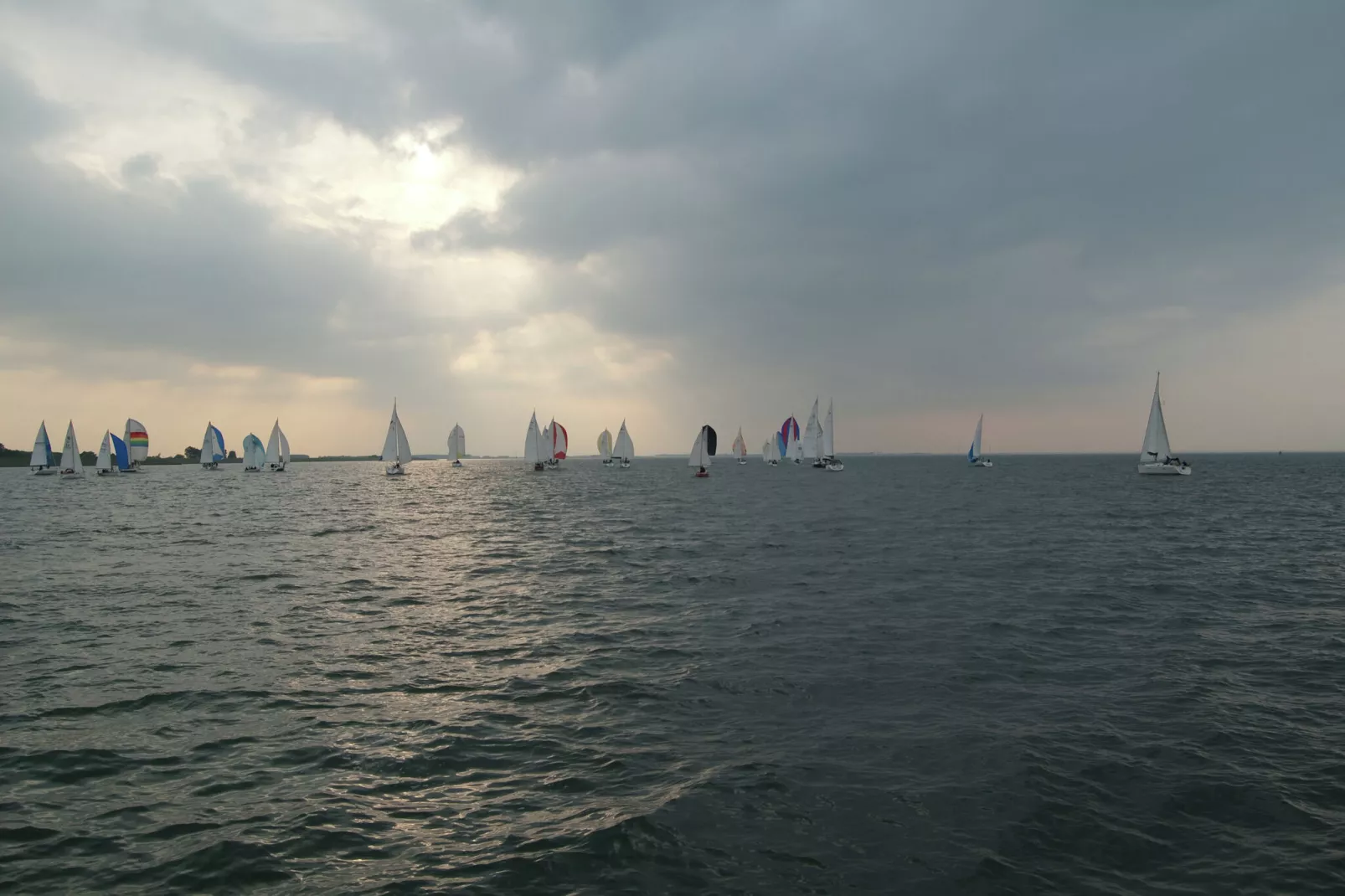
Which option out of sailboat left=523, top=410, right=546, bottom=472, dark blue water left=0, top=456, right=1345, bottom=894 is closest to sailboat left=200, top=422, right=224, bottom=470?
sailboat left=523, top=410, right=546, bottom=472

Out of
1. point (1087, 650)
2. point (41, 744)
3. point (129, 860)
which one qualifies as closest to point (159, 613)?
point (41, 744)

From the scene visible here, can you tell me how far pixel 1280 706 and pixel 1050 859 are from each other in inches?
316

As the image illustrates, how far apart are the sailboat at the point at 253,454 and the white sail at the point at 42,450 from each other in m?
30.4

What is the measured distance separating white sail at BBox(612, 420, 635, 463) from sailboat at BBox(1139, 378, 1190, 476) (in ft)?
322

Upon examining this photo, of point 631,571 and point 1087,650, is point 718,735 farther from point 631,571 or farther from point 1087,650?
point 631,571

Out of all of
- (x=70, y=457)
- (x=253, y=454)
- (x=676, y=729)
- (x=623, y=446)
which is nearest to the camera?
(x=676, y=729)

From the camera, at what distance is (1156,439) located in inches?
3969

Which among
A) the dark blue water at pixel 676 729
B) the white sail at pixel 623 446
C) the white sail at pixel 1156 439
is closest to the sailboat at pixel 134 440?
the white sail at pixel 623 446

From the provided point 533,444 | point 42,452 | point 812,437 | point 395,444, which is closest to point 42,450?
point 42,452

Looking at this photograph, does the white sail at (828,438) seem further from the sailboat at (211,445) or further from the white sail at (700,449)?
the sailboat at (211,445)

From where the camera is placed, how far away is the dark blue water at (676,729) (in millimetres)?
7734

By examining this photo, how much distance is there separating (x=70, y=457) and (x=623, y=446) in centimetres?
10173

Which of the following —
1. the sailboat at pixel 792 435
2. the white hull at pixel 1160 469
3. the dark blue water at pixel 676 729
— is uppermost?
the sailboat at pixel 792 435

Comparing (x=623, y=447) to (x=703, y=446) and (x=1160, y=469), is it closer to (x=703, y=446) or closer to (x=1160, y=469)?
(x=703, y=446)
